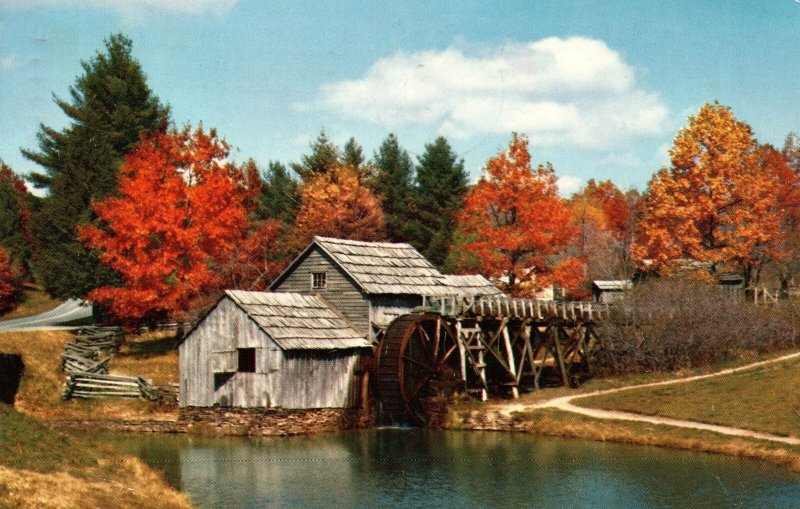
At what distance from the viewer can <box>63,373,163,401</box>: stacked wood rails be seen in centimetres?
4134

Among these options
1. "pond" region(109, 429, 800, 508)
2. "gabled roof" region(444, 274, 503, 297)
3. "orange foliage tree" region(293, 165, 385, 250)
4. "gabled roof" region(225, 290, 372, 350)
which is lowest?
"pond" region(109, 429, 800, 508)

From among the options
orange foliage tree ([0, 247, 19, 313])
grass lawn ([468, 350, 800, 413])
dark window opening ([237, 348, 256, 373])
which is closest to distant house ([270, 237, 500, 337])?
dark window opening ([237, 348, 256, 373])

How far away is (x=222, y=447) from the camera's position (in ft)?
115

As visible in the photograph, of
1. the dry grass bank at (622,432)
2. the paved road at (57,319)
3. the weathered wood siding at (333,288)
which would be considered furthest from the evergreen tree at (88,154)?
the dry grass bank at (622,432)

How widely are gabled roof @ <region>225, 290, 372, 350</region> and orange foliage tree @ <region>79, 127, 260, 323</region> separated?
8.28 m

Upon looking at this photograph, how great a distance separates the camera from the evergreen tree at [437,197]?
233 feet

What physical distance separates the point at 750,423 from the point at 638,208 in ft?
184

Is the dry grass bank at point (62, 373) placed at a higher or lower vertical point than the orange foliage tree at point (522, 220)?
lower

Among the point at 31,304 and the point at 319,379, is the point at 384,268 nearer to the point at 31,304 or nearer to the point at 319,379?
the point at 319,379

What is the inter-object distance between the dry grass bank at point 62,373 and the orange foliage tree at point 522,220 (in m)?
16.3

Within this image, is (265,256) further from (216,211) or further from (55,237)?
(55,237)

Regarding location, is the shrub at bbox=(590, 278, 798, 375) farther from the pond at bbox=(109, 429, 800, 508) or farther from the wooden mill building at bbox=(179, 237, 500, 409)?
the pond at bbox=(109, 429, 800, 508)

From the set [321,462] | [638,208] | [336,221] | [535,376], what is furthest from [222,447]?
[638,208]

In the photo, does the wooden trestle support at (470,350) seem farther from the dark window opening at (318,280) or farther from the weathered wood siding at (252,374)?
the dark window opening at (318,280)
